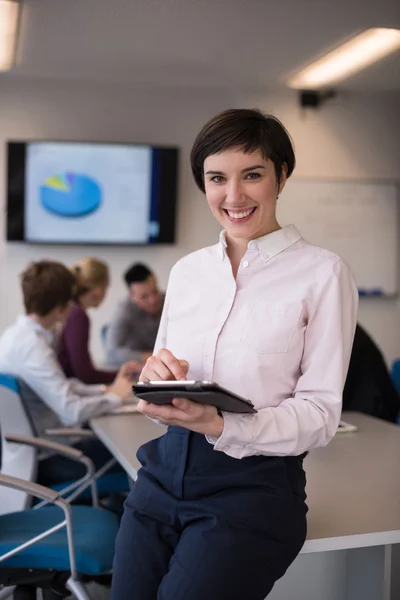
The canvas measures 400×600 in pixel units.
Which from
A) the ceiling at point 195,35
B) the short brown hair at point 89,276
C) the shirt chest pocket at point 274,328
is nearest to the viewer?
the shirt chest pocket at point 274,328

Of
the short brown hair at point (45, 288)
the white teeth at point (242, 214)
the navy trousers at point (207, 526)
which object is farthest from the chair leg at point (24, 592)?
the white teeth at point (242, 214)

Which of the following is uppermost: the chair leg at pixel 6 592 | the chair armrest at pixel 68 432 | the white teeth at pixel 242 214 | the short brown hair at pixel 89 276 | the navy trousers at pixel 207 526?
the white teeth at pixel 242 214

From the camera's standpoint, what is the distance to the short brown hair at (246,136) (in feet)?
4.97

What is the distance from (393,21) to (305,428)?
6.73 ft

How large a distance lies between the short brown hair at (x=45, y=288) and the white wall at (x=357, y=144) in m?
3.15

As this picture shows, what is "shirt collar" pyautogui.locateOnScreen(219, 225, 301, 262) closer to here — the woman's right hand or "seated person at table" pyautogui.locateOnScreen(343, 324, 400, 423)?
the woman's right hand

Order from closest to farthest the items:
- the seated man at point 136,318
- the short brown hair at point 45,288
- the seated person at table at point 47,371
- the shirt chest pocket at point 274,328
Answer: the shirt chest pocket at point 274,328
the seated person at table at point 47,371
the short brown hair at point 45,288
the seated man at point 136,318

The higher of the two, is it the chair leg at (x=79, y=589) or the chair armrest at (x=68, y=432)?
the chair armrest at (x=68, y=432)

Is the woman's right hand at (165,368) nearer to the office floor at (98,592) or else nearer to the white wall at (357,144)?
the office floor at (98,592)

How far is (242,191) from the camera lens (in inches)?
60.1

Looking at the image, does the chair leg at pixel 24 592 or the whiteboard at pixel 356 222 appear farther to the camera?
the whiteboard at pixel 356 222

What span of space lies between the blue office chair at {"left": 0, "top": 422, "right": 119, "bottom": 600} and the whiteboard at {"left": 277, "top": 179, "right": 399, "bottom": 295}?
167 inches

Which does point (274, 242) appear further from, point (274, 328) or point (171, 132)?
point (171, 132)

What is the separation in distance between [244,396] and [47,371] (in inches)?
67.1
